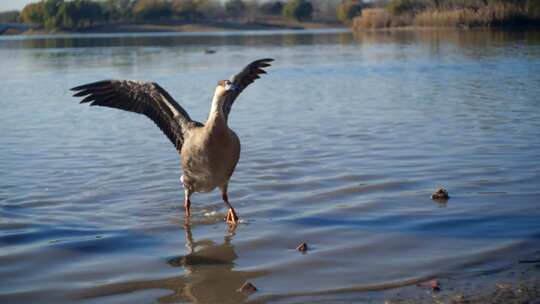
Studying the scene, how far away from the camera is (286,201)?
9.55 m

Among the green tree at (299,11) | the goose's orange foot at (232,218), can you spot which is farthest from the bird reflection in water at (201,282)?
the green tree at (299,11)

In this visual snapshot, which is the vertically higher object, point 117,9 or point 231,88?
point 117,9

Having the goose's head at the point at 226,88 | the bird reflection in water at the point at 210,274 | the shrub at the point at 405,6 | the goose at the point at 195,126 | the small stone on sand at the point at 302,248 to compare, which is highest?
the shrub at the point at 405,6

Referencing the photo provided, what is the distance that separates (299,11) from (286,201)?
398ft

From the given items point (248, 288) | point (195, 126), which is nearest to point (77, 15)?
point (195, 126)

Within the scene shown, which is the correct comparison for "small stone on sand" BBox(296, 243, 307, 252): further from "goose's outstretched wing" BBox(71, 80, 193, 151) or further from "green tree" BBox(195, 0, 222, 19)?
"green tree" BBox(195, 0, 222, 19)

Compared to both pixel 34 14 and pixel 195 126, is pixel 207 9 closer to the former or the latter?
pixel 34 14

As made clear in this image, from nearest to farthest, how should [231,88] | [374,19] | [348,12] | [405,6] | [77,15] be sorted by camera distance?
[231,88], [374,19], [405,6], [348,12], [77,15]

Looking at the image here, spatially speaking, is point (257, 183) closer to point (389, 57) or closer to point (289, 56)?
point (389, 57)

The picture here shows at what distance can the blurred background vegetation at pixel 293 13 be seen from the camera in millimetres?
54281

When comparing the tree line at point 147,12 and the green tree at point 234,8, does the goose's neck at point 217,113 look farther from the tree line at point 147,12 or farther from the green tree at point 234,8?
the green tree at point 234,8

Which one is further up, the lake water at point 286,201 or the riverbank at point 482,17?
the riverbank at point 482,17

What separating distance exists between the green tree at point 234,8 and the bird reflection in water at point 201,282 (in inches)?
5650

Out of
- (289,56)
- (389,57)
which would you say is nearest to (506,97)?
(389,57)
